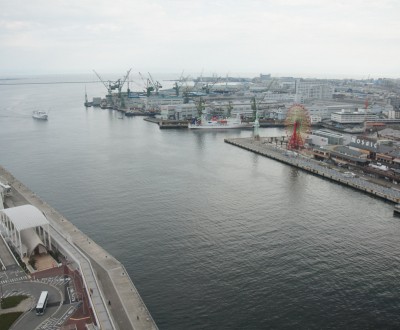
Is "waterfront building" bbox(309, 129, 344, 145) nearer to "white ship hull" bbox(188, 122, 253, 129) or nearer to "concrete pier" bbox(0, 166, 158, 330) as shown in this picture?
"white ship hull" bbox(188, 122, 253, 129)

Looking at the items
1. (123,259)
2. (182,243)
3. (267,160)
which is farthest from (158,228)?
(267,160)

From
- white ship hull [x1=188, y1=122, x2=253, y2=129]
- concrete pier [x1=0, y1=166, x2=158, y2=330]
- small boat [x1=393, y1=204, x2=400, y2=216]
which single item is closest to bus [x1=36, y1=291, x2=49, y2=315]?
concrete pier [x1=0, y1=166, x2=158, y2=330]

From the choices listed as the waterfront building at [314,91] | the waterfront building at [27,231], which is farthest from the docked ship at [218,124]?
the waterfront building at [27,231]

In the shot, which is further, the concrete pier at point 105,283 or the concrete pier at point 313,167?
the concrete pier at point 313,167

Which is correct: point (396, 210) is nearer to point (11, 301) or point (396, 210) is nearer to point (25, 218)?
point (25, 218)

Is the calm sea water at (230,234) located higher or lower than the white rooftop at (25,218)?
lower

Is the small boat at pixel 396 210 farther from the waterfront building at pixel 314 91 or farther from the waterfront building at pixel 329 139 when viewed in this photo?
the waterfront building at pixel 314 91

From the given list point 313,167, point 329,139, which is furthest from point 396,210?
point 329,139

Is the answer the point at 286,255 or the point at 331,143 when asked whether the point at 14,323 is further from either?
the point at 331,143
